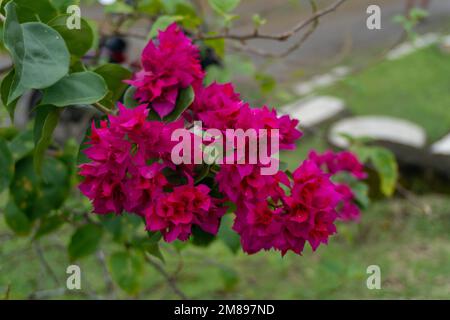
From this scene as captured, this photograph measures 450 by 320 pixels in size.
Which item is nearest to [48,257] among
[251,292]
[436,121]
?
[251,292]

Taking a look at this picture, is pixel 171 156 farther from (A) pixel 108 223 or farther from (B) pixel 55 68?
(A) pixel 108 223

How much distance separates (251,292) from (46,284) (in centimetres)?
62

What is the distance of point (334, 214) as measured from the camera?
2.34 feet

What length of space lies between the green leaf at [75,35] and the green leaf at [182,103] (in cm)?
15

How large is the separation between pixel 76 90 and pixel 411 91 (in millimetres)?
2590

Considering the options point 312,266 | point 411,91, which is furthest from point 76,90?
point 411,91

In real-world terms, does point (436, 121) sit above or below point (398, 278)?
above

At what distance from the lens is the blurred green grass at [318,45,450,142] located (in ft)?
8.91

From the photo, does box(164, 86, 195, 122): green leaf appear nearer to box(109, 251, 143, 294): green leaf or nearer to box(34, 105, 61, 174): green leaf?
box(34, 105, 61, 174): green leaf

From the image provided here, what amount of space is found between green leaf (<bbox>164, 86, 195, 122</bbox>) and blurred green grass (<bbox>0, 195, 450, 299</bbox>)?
0.74 m

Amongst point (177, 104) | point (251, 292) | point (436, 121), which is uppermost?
point (436, 121)

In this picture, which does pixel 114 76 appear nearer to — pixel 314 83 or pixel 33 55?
pixel 33 55

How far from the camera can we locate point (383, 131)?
243 cm

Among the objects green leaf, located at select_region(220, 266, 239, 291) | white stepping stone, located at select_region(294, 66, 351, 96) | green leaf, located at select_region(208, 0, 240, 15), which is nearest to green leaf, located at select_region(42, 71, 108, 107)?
green leaf, located at select_region(208, 0, 240, 15)
